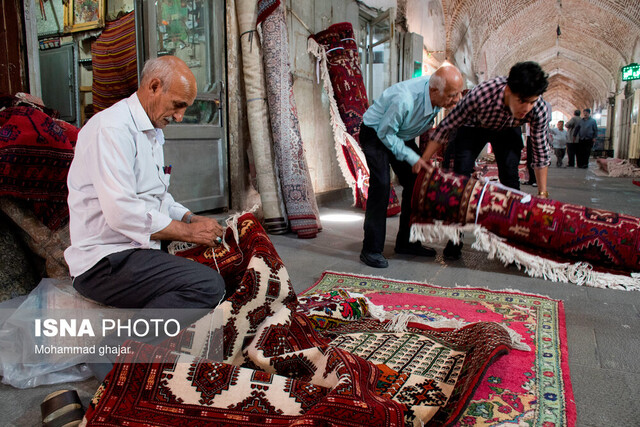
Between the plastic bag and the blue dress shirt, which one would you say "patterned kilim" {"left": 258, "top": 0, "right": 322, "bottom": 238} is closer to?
the blue dress shirt

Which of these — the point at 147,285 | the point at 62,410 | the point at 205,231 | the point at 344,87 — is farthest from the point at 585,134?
the point at 62,410

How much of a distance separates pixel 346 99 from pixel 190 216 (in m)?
4.29

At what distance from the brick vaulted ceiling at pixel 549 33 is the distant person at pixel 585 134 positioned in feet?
13.4

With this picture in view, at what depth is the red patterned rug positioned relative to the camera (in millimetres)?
1540

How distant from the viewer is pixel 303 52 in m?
6.16

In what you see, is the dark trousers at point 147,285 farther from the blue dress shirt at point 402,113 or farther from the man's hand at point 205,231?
the blue dress shirt at point 402,113

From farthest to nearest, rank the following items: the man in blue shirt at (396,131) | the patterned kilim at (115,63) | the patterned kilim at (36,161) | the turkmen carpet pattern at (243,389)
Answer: the patterned kilim at (115,63), the man in blue shirt at (396,131), the patterned kilim at (36,161), the turkmen carpet pattern at (243,389)

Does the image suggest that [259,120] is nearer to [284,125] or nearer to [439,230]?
[284,125]

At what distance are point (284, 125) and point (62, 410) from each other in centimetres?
359

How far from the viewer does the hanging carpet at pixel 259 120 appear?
484 cm

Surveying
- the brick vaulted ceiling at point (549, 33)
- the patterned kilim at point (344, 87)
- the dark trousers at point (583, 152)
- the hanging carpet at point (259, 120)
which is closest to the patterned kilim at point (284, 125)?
the hanging carpet at point (259, 120)

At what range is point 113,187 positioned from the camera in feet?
5.98

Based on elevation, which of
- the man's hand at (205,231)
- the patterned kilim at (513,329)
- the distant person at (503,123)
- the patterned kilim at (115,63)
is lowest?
the patterned kilim at (513,329)

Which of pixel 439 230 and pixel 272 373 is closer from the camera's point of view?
pixel 272 373
